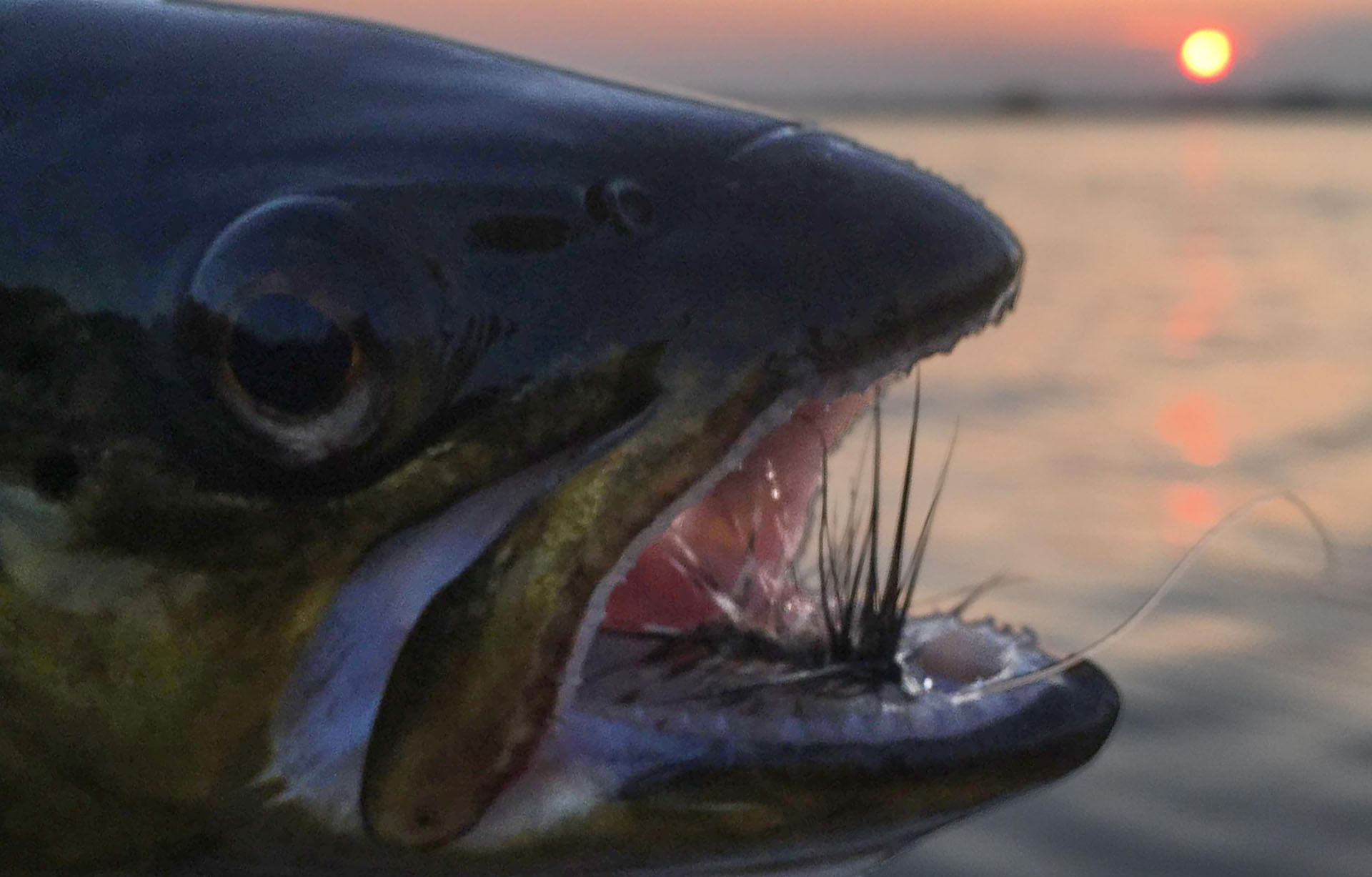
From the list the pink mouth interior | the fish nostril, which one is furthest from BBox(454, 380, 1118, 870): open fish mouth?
the fish nostril

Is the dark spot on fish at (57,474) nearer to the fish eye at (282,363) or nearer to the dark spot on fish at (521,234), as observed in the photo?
the fish eye at (282,363)

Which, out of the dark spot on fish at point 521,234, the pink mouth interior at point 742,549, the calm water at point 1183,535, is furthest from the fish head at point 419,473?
the calm water at point 1183,535

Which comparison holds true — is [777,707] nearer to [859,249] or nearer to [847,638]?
[847,638]

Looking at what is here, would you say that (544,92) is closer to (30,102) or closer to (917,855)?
(30,102)

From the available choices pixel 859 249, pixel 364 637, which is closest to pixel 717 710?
pixel 364 637

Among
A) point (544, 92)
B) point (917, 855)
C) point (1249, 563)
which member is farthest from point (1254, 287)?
point (544, 92)

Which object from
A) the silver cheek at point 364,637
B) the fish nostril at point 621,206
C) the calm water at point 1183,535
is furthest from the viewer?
the calm water at point 1183,535

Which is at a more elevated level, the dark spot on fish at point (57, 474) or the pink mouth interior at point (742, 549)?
the dark spot on fish at point (57, 474)
